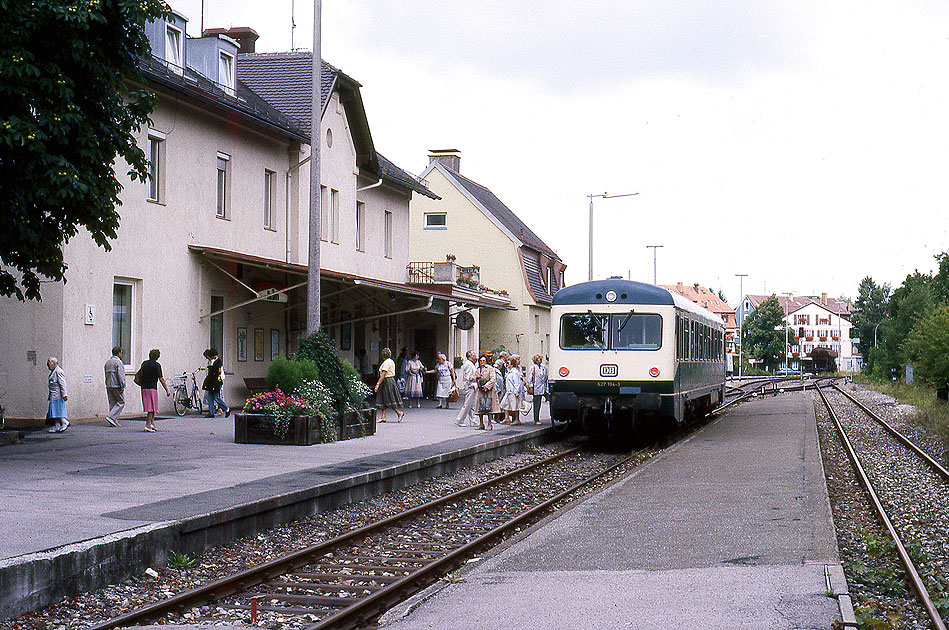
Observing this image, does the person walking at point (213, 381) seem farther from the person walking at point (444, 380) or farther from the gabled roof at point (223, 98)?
the person walking at point (444, 380)

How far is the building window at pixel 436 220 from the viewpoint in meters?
51.2

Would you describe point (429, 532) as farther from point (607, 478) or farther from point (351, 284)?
point (351, 284)

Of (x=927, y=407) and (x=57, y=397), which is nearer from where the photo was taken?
(x=57, y=397)

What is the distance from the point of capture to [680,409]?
70.6 feet

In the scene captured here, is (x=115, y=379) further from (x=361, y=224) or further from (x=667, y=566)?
(x=361, y=224)

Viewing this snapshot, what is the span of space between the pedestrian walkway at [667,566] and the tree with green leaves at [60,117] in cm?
707

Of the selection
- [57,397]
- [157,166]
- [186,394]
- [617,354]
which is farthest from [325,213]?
[57,397]

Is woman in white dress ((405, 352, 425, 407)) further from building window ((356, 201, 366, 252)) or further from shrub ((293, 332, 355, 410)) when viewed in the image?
shrub ((293, 332, 355, 410))

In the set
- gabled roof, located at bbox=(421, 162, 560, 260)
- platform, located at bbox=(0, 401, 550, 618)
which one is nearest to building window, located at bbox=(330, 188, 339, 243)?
platform, located at bbox=(0, 401, 550, 618)

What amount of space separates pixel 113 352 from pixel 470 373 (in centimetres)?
792

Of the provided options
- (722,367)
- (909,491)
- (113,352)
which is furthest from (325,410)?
(722,367)

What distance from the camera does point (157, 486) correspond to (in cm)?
1219

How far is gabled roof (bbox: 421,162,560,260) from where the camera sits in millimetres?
50469

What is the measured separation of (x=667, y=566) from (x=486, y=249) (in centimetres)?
4179
